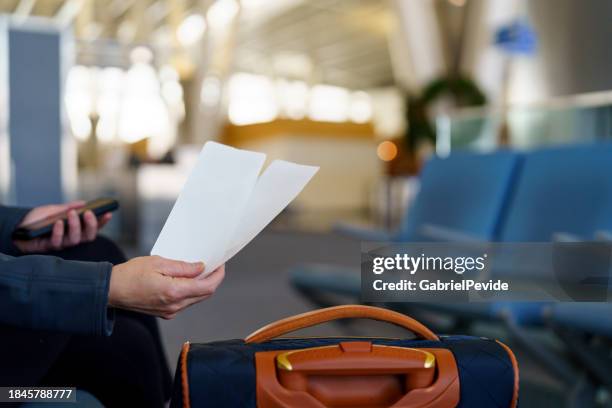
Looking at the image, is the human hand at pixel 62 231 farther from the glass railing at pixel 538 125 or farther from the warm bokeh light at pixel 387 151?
the warm bokeh light at pixel 387 151

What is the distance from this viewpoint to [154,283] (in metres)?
0.62

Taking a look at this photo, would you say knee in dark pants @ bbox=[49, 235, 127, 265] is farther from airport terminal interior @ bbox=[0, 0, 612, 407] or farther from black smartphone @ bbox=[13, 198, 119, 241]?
airport terminal interior @ bbox=[0, 0, 612, 407]

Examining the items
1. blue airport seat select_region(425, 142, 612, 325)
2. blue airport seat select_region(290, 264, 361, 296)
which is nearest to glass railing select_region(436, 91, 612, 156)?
blue airport seat select_region(425, 142, 612, 325)

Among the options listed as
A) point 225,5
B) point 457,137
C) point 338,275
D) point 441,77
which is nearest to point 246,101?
point 225,5

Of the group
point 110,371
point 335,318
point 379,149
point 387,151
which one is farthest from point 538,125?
point 379,149

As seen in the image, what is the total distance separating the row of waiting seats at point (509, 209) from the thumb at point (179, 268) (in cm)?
90

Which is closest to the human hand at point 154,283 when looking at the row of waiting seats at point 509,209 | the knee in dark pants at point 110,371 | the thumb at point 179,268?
the thumb at point 179,268

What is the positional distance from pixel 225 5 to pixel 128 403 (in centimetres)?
1270

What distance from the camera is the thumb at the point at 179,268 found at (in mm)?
624

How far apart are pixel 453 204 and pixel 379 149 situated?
8.55 metres

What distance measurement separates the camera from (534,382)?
65.4 inches

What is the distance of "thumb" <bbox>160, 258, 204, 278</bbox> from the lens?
0.62m

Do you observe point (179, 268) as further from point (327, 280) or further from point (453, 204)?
point (453, 204)

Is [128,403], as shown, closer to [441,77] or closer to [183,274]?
[183,274]
